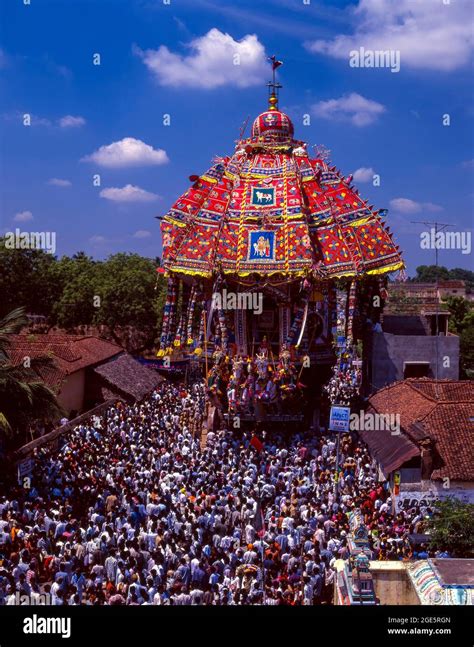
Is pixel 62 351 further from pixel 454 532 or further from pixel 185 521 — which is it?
pixel 454 532

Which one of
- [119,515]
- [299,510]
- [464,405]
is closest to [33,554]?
[119,515]

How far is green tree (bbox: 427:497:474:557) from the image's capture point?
15.6 metres

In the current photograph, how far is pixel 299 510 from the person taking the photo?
18.0 metres

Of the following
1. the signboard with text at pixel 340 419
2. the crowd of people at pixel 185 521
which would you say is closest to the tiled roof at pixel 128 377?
the crowd of people at pixel 185 521

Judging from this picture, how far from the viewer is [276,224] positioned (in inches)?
1108

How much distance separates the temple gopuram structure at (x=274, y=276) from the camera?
27.0 meters

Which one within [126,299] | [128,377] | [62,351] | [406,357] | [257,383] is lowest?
[257,383]

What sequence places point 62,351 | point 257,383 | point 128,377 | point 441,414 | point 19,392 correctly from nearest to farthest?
point 19,392 < point 441,414 < point 257,383 < point 62,351 < point 128,377

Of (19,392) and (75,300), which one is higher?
(75,300)

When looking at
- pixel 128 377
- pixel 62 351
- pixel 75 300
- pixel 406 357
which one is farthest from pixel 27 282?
pixel 406 357

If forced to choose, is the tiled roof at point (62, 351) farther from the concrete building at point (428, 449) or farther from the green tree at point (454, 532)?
the green tree at point (454, 532)

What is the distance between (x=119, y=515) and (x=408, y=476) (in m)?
6.93

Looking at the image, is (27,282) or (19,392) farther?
(27,282)

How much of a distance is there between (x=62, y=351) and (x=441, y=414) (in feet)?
57.6
